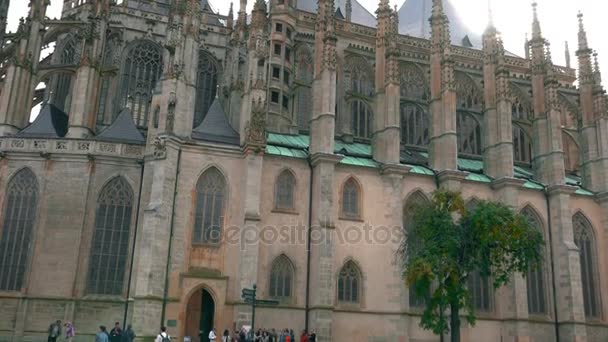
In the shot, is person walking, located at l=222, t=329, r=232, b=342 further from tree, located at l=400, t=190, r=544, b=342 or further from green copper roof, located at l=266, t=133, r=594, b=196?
green copper roof, located at l=266, t=133, r=594, b=196

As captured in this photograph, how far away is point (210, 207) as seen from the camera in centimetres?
2909

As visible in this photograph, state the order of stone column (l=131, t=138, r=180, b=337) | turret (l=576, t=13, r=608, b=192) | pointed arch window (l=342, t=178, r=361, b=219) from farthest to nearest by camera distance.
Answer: turret (l=576, t=13, r=608, b=192) < pointed arch window (l=342, t=178, r=361, b=219) < stone column (l=131, t=138, r=180, b=337)

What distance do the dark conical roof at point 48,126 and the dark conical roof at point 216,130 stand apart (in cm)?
787

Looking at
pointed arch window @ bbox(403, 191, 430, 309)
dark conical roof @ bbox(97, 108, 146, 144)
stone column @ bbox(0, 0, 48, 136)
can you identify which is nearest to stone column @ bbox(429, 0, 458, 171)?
pointed arch window @ bbox(403, 191, 430, 309)

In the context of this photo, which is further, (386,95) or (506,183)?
(506,183)

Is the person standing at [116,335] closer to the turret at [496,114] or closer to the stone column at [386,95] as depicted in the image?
the stone column at [386,95]

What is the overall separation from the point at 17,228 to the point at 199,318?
10.0m

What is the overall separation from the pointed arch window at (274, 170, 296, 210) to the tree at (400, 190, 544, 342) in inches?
289

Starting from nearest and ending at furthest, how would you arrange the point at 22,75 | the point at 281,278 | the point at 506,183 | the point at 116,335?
the point at 116,335
the point at 281,278
the point at 22,75
the point at 506,183

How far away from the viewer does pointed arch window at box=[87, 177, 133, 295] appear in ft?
95.1

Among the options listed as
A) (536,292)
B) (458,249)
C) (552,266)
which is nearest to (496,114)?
(552,266)

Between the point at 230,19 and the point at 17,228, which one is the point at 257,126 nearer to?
the point at 17,228

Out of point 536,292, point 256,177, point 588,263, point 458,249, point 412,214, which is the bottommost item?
point 536,292

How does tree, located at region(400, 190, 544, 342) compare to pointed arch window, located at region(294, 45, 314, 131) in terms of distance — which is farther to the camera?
pointed arch window, located at region(294, 45, 314, 131)
